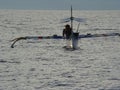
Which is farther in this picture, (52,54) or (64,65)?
(52,54)

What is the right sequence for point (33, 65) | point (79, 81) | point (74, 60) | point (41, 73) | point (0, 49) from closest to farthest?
point (79, 81)
point (41, 73)
point (33, 65)
point (74, 60)
point (0, 49)

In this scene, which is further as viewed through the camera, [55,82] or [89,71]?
[89,71]

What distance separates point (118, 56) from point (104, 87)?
15.9 metres

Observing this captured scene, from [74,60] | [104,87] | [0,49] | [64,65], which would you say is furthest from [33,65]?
[0,49]

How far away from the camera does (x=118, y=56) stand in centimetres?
4334

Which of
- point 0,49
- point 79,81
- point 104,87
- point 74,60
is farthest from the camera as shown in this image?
point 0,49

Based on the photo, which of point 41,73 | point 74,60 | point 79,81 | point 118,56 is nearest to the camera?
point 79,81

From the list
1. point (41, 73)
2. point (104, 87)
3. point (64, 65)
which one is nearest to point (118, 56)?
point (64, 65)

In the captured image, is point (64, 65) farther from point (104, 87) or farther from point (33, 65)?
point (104, 87)

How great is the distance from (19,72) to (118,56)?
522 inches

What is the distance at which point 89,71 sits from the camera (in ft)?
111

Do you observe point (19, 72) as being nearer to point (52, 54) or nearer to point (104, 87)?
point (104, 87)

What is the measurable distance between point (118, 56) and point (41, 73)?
12.5 meters

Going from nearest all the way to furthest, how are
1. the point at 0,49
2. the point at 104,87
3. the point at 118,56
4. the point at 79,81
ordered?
1. the point at 104,87
2. the point at 79,81
3. the point at 118,56
4. the point at 0,49
